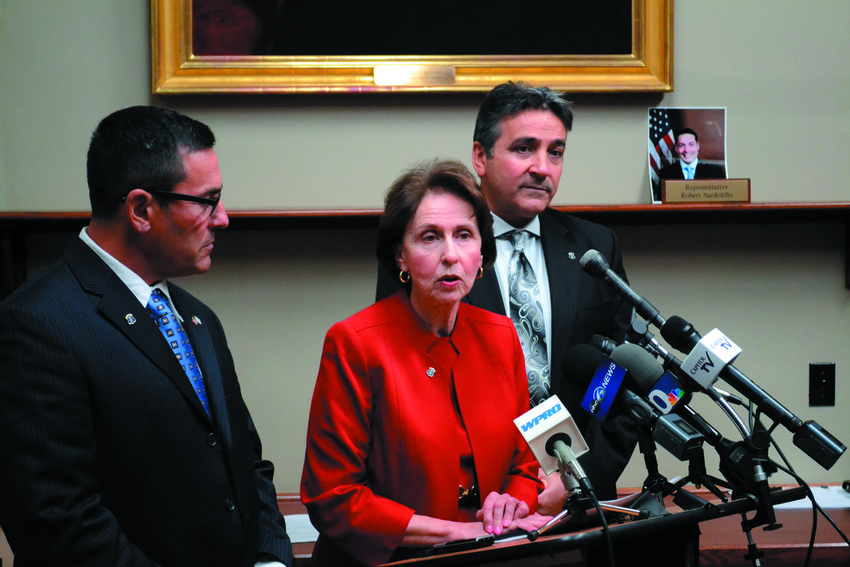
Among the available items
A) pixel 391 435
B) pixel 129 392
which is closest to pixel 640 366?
pixel 391 435

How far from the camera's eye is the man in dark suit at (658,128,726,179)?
2.82m

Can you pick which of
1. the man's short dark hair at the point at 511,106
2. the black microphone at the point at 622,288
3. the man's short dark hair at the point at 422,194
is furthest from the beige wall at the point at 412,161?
Answer: the black microphone at the point at 622,288

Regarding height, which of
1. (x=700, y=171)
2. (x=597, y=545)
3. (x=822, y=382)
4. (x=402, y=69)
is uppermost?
(x=402, y=69)

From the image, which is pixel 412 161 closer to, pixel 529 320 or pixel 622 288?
pixel 529 320

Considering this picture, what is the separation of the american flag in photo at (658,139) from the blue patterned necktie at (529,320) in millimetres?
1051

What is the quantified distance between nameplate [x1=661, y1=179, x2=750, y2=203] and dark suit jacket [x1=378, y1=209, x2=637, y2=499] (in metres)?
0.72

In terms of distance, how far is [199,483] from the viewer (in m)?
1.35

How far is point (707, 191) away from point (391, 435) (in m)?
1.82

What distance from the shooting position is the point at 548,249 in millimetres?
2084

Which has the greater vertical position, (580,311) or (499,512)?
(580,311)

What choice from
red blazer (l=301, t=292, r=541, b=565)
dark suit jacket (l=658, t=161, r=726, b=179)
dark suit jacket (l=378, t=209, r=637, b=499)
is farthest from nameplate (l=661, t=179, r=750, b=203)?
red blazer (l=301, t=292, r=541, b=565)

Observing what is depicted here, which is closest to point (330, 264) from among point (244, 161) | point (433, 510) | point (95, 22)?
point (244, 161)

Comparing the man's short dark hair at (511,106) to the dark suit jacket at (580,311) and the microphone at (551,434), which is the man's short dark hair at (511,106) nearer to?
the dark suit jacket at (580,311)

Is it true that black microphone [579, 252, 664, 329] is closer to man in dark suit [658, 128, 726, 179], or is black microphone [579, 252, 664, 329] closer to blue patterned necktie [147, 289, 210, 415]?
blue patterned necktie [147, 289, 210, 415]
